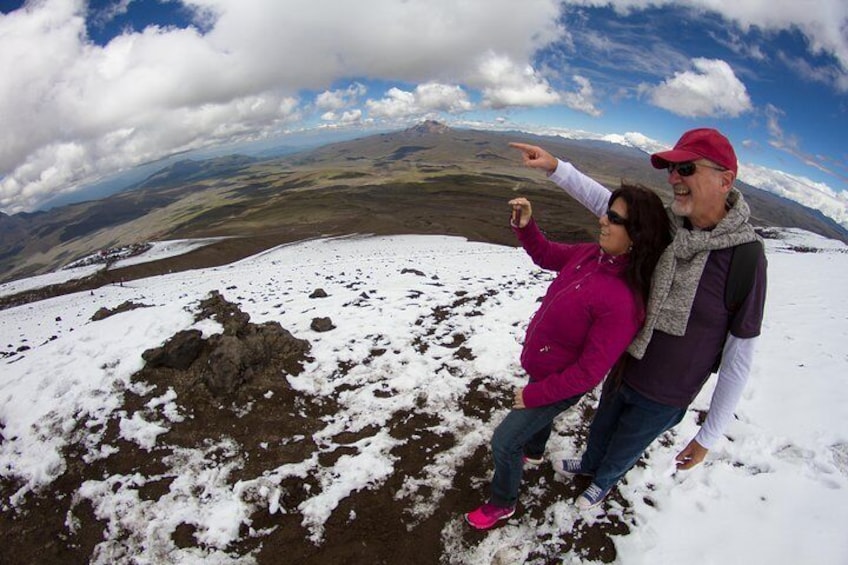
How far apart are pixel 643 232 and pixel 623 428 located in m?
1.96

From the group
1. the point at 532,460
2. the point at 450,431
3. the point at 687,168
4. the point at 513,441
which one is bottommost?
the point at 450,431

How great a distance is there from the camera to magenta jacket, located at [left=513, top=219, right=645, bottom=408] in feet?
9.61

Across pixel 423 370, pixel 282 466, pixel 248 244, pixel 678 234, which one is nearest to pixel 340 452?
pixel 282 466

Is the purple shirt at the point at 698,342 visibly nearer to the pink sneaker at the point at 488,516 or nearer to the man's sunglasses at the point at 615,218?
the man's sunglasses at the point at 615,218

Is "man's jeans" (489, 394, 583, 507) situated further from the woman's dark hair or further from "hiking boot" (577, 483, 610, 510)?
the woman's dark hair

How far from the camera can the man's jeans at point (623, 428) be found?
135 inches

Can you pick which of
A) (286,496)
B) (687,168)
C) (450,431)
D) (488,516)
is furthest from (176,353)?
(687,168)

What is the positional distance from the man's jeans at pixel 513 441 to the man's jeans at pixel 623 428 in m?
0.46

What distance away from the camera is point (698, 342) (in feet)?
9.52

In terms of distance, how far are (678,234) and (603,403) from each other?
198 centimetres

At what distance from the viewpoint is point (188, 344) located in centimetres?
744

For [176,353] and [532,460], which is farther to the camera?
[176,353]

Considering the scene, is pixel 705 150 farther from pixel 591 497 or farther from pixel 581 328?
pixel 591 497

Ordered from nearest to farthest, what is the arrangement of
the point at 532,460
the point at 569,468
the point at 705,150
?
1. the point at 705,150
2. the point at 569,468
3. the point at 532,460
